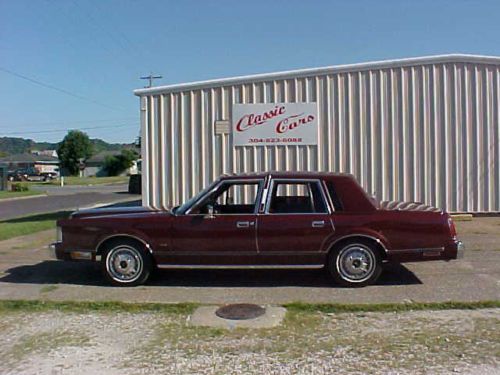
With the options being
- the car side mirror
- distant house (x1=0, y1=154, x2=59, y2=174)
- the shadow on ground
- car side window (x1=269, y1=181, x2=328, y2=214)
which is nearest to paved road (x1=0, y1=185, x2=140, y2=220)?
the shadow on ground

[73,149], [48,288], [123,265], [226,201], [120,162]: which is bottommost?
[48,288]

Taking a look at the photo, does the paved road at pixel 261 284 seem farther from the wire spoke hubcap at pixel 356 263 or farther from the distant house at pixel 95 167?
the distant house at pixel 95 167

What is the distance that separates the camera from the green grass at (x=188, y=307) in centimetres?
564

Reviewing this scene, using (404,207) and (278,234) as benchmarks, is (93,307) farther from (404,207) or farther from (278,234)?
(404,207)

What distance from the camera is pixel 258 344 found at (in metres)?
4.61

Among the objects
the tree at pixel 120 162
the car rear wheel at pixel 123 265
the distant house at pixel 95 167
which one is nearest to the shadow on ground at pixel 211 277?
the car rear wheel at pixel 123 265

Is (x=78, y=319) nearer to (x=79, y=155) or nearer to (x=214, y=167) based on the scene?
(x=214, y=167)

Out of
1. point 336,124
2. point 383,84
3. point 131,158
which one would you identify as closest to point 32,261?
point 336,124

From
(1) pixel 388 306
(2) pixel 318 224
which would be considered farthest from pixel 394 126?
(1) pixel 388 306

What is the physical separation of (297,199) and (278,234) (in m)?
0.60

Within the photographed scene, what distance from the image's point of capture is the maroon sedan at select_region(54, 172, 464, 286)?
21.6 ft

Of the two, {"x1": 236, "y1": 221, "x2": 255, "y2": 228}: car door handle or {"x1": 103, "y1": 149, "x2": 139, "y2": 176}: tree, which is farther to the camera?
{"x1": 103, "y1": 149, "x2": 139, "y2": 176}: tree

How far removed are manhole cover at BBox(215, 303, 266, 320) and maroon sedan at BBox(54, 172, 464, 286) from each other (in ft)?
3.05

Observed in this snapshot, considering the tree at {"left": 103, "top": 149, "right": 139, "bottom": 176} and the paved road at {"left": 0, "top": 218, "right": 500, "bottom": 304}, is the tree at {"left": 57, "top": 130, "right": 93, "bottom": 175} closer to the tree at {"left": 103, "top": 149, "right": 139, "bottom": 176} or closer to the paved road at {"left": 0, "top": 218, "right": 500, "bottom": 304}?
the tree at {"left": 103, "top": 149, "right": 139, "bottom": 176}
